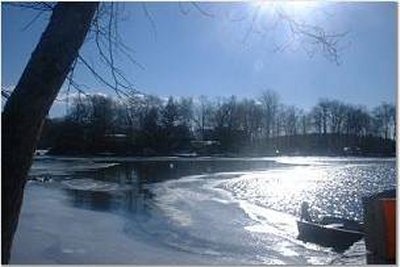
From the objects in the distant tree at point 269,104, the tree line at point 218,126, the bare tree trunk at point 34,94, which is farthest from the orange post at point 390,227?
the bare tree trunk at point 34,94

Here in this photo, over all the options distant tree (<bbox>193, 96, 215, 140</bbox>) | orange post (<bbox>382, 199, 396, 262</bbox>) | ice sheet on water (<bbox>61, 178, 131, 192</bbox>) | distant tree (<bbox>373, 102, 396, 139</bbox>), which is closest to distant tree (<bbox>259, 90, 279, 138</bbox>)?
distant tree (<bbox>193, 96, 215, 140</bbox>)

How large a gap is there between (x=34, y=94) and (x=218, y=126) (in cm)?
183

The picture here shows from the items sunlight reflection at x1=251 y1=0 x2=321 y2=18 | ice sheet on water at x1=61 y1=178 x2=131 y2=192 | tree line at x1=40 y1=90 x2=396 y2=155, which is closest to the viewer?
sunlight reflection at x1=251 y1=0 x2=321 y2=18

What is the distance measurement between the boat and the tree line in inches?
84.3

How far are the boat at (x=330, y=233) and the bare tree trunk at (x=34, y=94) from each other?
4011 mm

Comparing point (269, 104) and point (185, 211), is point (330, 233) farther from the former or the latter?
point (269, 104)

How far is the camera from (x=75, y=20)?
63.7 inches

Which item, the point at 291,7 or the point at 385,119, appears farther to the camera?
the point at 385,119

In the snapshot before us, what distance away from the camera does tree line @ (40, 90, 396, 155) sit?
9.17 ft

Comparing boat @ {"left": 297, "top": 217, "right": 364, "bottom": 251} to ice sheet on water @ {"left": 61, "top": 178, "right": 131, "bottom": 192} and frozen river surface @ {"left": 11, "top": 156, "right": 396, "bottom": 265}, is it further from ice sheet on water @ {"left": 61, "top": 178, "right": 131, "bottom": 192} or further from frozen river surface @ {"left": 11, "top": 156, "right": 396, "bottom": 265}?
ice sheet on water @ {"left": 61, "top": 178, "right": 131, "bottom": 192}

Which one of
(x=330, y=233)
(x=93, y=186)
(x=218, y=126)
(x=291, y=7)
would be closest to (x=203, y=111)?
(x=218, y=126)

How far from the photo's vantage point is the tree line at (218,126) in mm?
2795

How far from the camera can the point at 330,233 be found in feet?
19.0

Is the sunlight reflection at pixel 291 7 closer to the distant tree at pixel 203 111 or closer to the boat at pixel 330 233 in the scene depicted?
the distant tree at pixel 203 111
